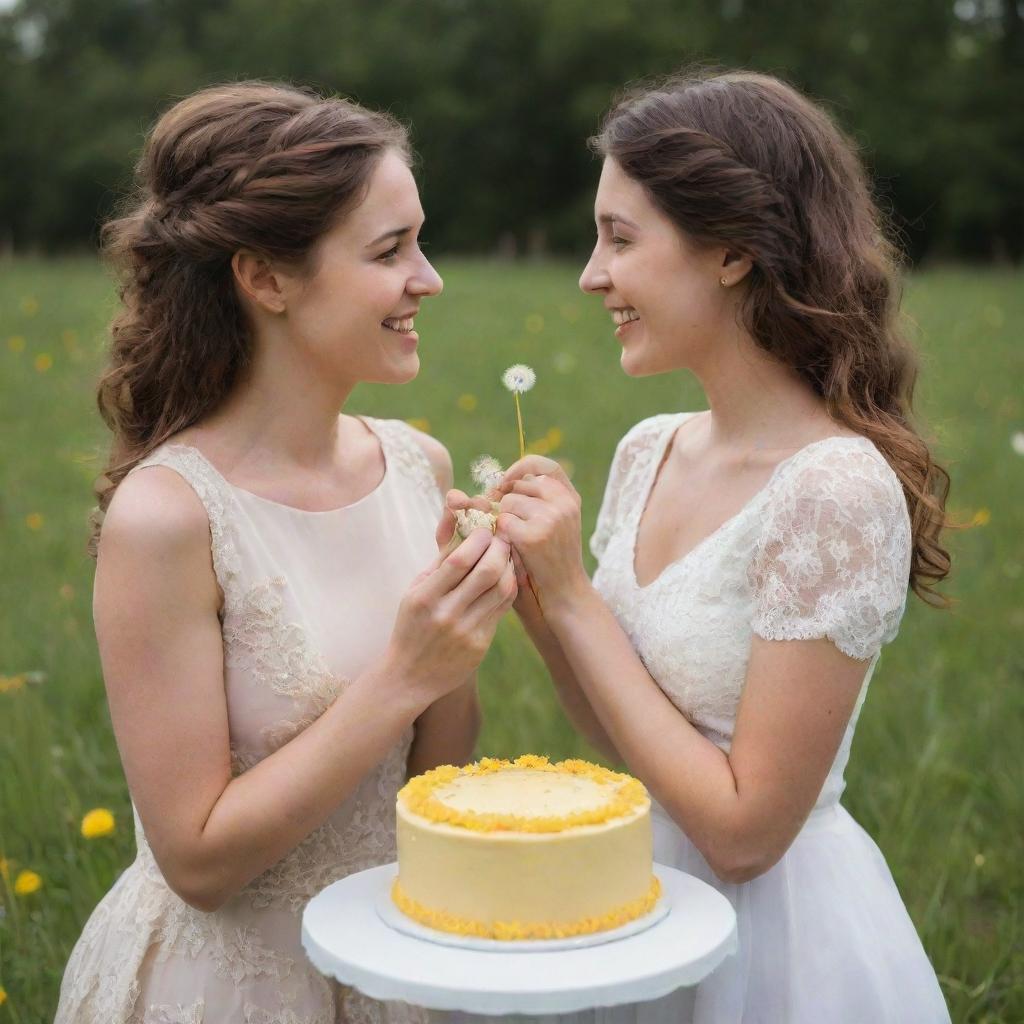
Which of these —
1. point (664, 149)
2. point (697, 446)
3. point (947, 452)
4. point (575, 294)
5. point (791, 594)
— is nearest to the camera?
point (791, 594)

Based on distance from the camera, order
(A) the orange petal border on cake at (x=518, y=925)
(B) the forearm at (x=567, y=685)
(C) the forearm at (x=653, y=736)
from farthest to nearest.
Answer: (B) the forearm at (x=567, y=685) < (C) the forearm at (x=653, y=736) < (A) the orange petal border on cake at (x=518, y=925)

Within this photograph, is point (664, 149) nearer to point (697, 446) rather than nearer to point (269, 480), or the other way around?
point (697, 446)

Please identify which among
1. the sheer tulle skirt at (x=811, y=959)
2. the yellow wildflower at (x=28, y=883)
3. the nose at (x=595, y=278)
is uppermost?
the nose at (x=595, y=278)

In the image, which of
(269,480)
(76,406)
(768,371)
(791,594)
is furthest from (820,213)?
(76,406)

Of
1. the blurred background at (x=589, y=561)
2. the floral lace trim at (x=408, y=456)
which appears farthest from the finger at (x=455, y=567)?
the blurred background at (x=589, y=561)

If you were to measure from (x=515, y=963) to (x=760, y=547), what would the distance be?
1027 mm

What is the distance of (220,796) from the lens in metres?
2.65

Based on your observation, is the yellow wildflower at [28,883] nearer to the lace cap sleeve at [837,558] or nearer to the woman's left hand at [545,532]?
the woman's left hand at [545,532]

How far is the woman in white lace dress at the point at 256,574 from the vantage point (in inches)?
103

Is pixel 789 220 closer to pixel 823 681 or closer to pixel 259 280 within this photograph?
pixel 823 681

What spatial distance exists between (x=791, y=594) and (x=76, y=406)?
7.81 meters

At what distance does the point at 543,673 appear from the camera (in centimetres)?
543

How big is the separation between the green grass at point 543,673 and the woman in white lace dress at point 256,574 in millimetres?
590

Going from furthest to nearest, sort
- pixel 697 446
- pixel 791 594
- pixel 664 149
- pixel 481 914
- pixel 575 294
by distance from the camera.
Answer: pixel 575 294, pixel 697 446, pixel 664 149, pixel 791 594, pixel 481 914
